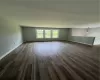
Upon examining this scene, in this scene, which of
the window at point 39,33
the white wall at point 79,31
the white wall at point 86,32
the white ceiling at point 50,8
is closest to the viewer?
the white ceiling at point 50,8

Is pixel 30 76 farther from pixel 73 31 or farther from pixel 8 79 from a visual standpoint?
pixel 73 31

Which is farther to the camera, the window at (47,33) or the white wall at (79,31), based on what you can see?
the window at (47,33)

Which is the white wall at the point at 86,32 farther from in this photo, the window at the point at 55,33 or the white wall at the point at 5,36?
the white wall at the point at 5,36

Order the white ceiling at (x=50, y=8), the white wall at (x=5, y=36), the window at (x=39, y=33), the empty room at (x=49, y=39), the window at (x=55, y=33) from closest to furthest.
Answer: the white ceiling at (x=50, y=8) < the empty room at (x=49, y=39) < the white wall at (x=5, y=36) < the window at (x=39, y=33) < the window at (x=55, y=33)

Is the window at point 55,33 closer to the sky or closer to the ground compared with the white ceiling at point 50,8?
closer to the ground

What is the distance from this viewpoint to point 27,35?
11109 millimetres

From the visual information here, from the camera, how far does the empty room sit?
3.12 meters

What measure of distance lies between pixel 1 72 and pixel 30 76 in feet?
3.32

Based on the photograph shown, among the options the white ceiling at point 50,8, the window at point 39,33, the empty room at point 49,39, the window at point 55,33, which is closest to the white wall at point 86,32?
the empty room at point 49,39

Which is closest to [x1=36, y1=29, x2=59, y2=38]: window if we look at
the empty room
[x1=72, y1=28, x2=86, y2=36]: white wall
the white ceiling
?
the empty room

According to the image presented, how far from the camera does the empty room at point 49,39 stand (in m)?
3.12

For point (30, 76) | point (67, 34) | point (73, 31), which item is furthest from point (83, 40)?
point (30, 76)

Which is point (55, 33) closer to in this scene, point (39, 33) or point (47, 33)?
point (47, 33)

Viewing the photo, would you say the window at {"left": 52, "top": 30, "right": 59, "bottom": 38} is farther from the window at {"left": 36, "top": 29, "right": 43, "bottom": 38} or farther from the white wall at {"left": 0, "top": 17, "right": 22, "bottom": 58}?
the white wall at {"left": 0, "top": 17, "right": 22, "bottom": 58}
